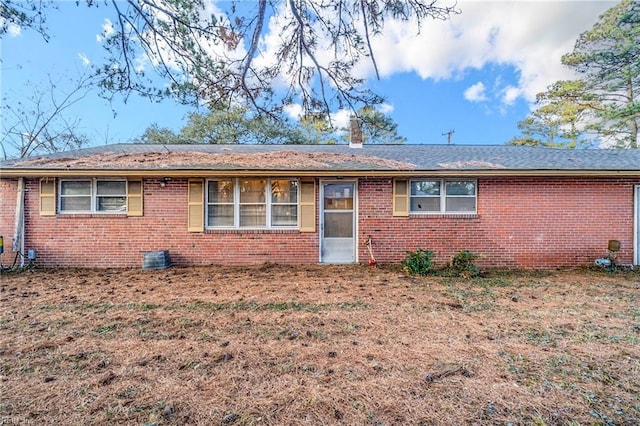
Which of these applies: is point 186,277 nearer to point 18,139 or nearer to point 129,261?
point 129,261

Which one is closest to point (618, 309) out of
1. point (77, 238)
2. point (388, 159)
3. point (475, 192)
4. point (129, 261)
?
point (475, 192)

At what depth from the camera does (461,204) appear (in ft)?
25.0

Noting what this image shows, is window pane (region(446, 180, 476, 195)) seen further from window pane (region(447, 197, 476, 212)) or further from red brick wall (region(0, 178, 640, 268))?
red brick wall (region(0, 178, 640, 268))

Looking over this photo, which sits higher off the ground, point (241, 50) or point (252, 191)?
point (241, 50)

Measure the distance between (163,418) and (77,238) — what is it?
23.9 feet

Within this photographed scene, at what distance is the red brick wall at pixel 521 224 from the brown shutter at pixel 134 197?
18.2 ft

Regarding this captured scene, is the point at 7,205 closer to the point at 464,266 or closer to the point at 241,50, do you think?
the point at 241,50

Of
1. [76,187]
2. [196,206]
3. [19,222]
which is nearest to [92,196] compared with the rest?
[76,187]

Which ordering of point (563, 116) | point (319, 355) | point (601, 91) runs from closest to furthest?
1. point (319, 355)
2. point (601, 91)
3. point (563, 116)

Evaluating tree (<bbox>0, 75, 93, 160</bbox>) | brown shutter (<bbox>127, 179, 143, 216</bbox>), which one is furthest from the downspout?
tree (<bbox>0, 75, 93, 160</bbox>)

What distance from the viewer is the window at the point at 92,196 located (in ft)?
24.3

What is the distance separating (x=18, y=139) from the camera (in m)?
16.8

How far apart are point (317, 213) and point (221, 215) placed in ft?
8.15

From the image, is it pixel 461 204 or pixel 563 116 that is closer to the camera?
pixel 461 204
